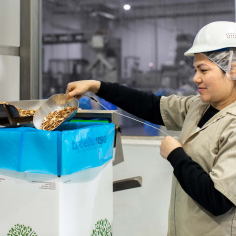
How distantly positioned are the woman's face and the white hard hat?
0.04 meters

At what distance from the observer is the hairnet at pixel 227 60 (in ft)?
3.14

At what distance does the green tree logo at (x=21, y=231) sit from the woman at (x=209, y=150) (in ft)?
1.77

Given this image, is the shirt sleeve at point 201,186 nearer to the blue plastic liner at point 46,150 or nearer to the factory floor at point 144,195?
the blue plastic liner at point 46,150

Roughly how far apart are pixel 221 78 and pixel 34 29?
5.01 ft

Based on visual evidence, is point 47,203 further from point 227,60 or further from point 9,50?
point 9,50

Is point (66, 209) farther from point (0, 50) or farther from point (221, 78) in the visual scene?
point (0, 50)

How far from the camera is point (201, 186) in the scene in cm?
87

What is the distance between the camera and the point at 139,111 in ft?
4.46

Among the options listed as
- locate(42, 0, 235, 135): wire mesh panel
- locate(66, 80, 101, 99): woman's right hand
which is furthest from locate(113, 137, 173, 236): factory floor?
locate(66, 80, 101, 99): woman's right hand

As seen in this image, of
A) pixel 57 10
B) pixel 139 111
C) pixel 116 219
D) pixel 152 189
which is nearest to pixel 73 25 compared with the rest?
pixel 57 10

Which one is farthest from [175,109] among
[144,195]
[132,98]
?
[144,195]

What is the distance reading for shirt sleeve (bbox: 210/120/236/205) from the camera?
33.2 inches

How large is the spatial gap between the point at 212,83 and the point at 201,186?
1.20 feet

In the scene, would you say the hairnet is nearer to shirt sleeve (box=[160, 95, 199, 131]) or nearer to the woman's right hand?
shirt sleeve (box=[160, 95, 199, 131])
